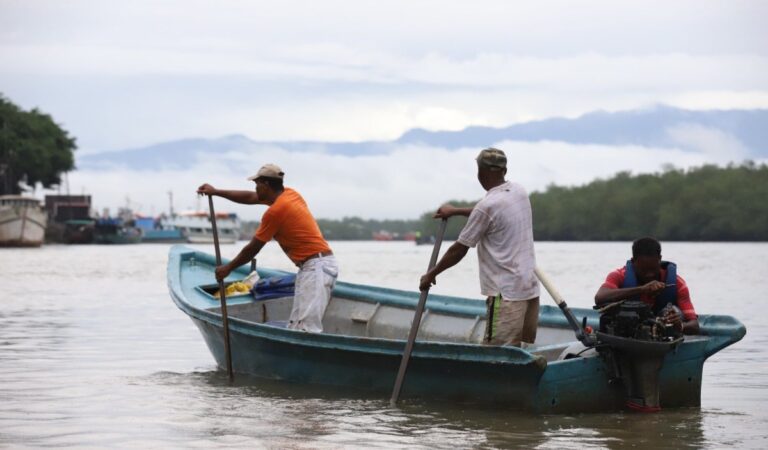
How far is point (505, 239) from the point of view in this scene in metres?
9.71

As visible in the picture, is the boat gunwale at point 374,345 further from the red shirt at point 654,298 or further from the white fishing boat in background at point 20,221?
the white fishing boat in background at point 20,221

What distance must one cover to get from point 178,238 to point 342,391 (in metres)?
123

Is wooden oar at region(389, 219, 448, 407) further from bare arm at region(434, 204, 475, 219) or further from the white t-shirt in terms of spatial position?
the white t-shirt

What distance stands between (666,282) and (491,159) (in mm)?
1685

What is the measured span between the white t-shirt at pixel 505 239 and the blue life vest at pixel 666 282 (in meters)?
0.73

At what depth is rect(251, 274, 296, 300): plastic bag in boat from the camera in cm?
1398

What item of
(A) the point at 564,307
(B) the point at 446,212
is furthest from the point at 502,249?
(A) the point at 564,307

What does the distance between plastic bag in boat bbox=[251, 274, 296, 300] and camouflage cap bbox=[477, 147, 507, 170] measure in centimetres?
470

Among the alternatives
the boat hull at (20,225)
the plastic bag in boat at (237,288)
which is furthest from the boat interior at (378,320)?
the boat hull at (20,225)

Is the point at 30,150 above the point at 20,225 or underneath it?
above

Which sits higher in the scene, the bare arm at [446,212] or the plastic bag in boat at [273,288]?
the bare arm at [446,212]

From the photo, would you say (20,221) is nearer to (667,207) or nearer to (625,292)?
(667,207)

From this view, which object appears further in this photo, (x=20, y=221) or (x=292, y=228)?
(x=20, y=221)

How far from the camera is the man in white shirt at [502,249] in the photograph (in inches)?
381
